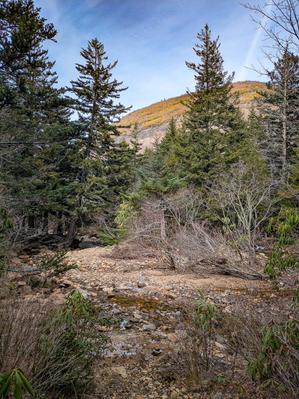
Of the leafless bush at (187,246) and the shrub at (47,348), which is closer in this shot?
the shrub at (47,348)

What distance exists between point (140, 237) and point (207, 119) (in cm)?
1035

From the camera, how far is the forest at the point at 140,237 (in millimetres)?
3117

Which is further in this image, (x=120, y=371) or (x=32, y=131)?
(x=32, y=131)

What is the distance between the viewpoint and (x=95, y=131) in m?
17.1

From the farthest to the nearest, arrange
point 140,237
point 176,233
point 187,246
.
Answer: point 140,237, point 176,233, point 187,246

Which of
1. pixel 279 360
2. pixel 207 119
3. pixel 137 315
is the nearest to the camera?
pixel 279 360

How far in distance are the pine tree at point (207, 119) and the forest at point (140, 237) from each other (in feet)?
0.31

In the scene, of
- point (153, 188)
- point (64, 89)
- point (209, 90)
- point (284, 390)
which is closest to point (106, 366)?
point (284, 390)

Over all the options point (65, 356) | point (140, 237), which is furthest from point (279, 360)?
point (140, 237)

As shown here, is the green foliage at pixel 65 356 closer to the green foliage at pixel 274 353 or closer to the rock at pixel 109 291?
the green foliage at pixel 274 353

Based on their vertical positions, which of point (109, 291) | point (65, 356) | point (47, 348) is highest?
point (47, 348)

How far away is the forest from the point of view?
312 cm

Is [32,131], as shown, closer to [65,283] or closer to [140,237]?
[140,237]

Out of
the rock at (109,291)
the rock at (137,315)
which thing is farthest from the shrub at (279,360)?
the rock at (109,291)
